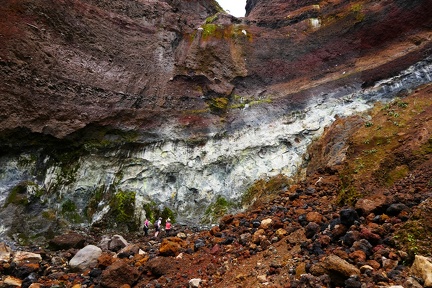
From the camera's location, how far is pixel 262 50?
72.7ft

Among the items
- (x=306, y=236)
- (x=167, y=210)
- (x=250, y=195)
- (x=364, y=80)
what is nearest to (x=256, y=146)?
(x=250, y=195)

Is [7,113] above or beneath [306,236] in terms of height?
above

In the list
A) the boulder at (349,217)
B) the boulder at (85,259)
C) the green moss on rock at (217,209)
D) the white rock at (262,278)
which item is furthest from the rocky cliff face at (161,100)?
the white rock at (262,278)

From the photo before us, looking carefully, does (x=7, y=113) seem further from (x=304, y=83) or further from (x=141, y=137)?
(x=304, y=83)

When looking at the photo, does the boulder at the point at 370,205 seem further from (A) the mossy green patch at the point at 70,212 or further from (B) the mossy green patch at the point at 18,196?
(B) the mossy green patch at the point at 18,196

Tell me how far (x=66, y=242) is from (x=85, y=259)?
8.26ft

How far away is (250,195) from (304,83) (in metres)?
8.31

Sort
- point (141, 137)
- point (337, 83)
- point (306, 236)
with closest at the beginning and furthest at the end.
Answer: point (306, 236) → point (141, 137) → point (337, 83)

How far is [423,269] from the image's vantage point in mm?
4023

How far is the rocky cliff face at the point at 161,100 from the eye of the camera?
14.3m

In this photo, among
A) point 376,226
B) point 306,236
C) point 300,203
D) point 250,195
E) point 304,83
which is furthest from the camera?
point 304,83

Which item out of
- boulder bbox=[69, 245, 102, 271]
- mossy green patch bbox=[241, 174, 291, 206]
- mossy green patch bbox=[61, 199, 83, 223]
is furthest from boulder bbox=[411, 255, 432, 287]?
mossy green patch bbox=[61, 199, 83, 223]

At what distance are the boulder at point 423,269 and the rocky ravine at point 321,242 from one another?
0.5 inches

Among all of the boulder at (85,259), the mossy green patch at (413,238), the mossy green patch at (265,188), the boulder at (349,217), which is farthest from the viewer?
the mossy green patch at (265,188)
